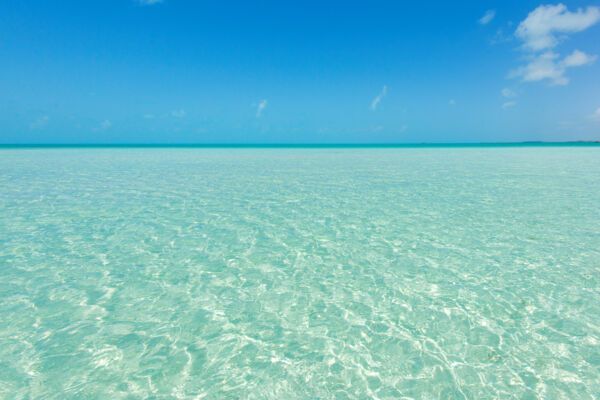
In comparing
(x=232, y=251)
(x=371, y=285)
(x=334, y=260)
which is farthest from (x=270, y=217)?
(x=371, y=285)

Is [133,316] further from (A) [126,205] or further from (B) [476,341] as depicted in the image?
(A) [126,205]

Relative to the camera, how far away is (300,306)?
12.9 feet

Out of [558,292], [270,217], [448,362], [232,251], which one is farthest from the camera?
[270,217]

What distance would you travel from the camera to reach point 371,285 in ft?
14.5

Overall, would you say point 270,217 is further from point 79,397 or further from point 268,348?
point 79,397

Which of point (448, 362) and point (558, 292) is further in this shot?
point (558, 292)

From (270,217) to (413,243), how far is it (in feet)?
11.6

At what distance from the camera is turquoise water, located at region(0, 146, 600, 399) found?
2.78 meters

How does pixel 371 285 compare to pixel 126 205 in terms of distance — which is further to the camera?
pixel 126 205

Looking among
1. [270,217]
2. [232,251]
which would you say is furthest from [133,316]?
[270,217]

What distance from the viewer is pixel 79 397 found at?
2596 mm

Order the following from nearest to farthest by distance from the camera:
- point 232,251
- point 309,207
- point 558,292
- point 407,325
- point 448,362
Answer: point 448,362 → point 407,325 → point 558,292 → point 232,251 → point 309,207

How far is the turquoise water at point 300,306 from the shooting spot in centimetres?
278

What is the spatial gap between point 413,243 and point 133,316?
4.77m
